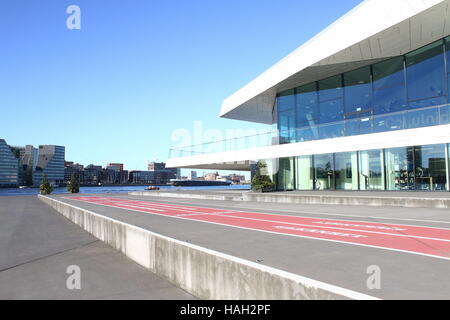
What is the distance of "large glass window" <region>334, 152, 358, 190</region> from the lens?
23.5 meters

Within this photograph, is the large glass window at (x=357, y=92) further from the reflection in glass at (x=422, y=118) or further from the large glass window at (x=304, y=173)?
the large glass window at (x=304, y=173)

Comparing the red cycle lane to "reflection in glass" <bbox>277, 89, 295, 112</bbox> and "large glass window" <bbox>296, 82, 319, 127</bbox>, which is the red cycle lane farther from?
"reflection in glass" <bbox>277, 89, 295, 112</bbox>

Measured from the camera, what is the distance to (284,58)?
82.2 feet

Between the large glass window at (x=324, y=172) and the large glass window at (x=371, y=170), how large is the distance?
91.6 inches

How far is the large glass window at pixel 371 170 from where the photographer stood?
71.5 ft

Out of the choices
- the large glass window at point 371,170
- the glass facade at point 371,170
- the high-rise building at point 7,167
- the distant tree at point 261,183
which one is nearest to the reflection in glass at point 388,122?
the glass facade at point 371,170

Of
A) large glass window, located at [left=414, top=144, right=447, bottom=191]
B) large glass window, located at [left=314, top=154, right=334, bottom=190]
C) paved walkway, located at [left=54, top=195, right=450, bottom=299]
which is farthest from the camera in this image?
large glass window, located at [left=314, top=154, right=334, bottom=190]

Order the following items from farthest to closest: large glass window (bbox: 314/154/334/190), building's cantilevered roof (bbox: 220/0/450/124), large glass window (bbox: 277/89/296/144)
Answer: large glass window (bbox: 277/89/296/144)
large glass window (bbox: 314/154/334/190)
building's cantilevered roof (bbox: 220/0/450/124)

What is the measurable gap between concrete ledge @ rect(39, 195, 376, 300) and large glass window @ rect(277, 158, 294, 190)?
20.9m

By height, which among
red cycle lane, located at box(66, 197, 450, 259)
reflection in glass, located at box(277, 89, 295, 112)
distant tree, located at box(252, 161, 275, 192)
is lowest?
red cycle lane, located at box(66, 197, 450, 259)

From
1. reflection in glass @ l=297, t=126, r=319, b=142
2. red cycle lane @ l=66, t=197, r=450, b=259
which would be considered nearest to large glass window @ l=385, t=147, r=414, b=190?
reflection in glass @ l=297, t=126, r=319, b=142

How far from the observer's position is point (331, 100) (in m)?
25.6

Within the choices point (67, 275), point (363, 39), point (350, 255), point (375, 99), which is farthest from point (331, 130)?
point (67, 275)
